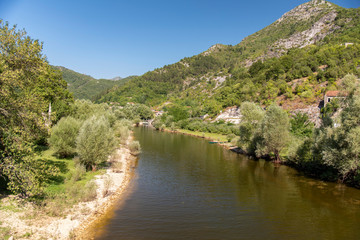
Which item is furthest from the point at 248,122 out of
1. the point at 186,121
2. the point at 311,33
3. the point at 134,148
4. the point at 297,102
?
the point at 311,33

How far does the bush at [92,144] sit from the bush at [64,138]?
2.77 m

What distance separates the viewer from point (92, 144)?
2444cm

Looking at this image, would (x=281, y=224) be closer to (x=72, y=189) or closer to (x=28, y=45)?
(x=72, y=189)

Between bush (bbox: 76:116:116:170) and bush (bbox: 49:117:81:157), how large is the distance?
2.77 metres

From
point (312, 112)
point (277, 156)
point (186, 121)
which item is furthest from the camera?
point (186, 121)

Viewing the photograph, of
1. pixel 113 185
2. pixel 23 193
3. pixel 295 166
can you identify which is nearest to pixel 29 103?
pixel 23 193

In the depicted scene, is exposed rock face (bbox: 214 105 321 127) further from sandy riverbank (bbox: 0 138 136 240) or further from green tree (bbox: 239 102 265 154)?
sandy riverbank (bbox: 0 138 136 240)

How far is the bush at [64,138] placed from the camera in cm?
2623

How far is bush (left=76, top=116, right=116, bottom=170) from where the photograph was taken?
79.8 feet

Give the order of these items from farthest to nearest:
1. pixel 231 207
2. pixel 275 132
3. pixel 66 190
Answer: pixel 275 132 → pixel 231 207 → pixel 66 190

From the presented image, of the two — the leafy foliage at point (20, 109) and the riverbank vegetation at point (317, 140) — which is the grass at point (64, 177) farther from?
the riverbank vegetation at point (317, 140)

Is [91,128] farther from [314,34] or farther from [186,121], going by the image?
[314,34]

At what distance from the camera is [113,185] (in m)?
22.8

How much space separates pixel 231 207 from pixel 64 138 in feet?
67.4
